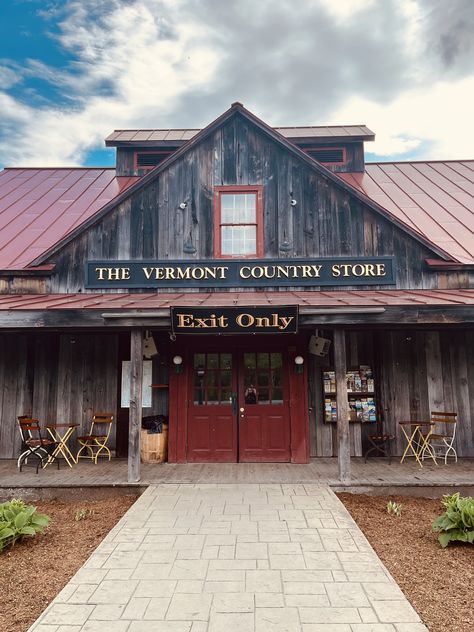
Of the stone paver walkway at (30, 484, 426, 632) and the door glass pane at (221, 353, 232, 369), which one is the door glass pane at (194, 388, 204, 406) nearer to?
the door glass pane at (221, 353, 232, 369)

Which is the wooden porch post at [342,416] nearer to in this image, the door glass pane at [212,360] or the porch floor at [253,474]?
the porch floor at [253,474]

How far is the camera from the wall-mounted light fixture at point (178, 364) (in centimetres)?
896

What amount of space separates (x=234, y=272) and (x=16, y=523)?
599 centimetres

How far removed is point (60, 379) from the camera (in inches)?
378

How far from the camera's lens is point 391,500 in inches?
272

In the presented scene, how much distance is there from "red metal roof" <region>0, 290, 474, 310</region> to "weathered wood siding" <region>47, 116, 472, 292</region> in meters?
0.72

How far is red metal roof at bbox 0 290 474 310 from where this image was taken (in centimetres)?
746

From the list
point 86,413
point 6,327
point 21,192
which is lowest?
point 86,413

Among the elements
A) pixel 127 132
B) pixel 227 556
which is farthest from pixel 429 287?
pixel 127 132

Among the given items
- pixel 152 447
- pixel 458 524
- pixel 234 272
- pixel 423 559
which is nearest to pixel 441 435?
pixel 458 524

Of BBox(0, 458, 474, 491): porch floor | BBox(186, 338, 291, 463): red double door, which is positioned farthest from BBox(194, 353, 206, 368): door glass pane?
BBox(0, 458, 474, 491): porch floor

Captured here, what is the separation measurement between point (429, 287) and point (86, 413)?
25.8 feet

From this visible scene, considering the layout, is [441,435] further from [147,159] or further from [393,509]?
[147,159]

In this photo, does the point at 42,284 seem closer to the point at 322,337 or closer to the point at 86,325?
the point at 86,325
